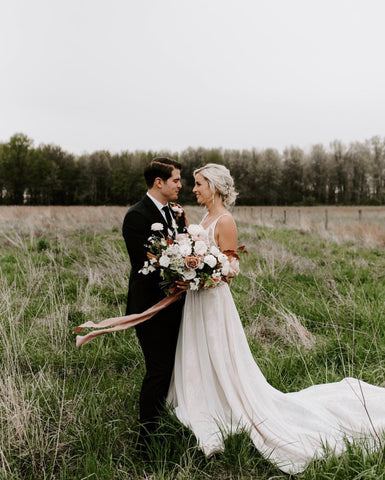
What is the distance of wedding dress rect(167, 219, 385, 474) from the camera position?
2.74 m

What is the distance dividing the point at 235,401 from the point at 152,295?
102 cm

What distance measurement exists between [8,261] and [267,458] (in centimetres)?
734

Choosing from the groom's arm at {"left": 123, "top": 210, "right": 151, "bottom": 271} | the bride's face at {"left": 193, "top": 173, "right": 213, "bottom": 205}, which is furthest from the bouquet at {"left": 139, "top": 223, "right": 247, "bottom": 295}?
the bride's face at {"left": 193, "top": 173, "right": 213, "bottom": 205}

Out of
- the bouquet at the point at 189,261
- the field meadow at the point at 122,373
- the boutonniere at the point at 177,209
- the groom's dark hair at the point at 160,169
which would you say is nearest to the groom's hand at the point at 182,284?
the bouquet at the point at 189,261

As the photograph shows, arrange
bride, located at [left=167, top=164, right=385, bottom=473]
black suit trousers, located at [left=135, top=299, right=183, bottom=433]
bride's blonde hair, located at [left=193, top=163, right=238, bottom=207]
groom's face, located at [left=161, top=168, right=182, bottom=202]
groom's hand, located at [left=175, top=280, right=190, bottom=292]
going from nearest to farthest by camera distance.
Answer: groom's hand, located at [left=175, top=280, right=190, bottom=292], bride, located at [left=167, top=164, right=385, bottom=473], black suit trousers, located at [left=135, top=299, right=183, bottom=433], groom's face, located at [left=161, top=168, right=182, bottom=202], bride's blonde hair, located at [left=193, top=163, right=238, bottom=207]

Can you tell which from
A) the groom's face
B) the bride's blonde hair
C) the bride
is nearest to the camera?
the bride

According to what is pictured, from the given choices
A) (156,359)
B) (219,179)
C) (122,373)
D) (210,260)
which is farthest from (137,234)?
(122,373)

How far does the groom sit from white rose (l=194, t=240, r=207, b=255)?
0.33 metres

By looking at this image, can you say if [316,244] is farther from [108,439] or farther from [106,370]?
[108,439]

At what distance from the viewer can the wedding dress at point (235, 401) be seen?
274 cm

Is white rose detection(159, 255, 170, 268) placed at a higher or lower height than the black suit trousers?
higher

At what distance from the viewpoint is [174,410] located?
9.69 feet

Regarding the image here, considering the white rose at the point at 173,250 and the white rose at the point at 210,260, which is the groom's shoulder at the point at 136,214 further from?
the white rose at the point at 210,260

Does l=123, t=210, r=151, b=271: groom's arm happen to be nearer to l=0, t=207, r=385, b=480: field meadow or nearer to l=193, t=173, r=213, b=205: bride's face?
l=193, t=173, r=213, b=205: bride's face
